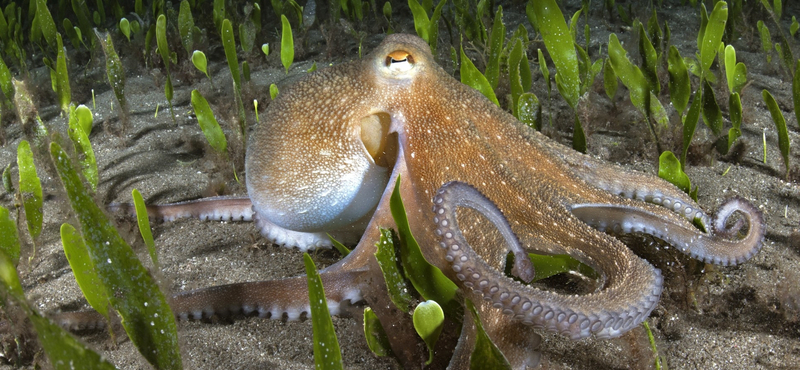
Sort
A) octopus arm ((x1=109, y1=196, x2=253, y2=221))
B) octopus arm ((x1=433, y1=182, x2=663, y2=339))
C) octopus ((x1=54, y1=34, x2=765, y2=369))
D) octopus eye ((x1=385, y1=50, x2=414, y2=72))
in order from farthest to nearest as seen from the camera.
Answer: octopus arm ((x1=109, y1=196, x2=253, y2=221)), octopus eye ((x1=385, y1=50, x2=414, y2=72)), octopus ((x1=54, y1=34, x2=765, y2=369)), octopus arm ((x1=433, y1=182, x2=663, y2=339))

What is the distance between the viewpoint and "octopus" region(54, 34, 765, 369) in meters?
1.67

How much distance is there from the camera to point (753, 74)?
462cm

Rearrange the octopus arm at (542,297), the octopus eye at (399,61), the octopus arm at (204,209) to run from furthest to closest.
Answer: the octopus arm at (204,209), the octopus eye at (399,61), the octopus arm at (542,297)

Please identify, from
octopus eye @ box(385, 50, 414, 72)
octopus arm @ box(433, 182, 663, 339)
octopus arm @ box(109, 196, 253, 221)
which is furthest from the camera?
octopus arm @ box(109, 196, 253, 221)

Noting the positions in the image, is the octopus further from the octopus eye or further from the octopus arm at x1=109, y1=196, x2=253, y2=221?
the octopus arm at x1=109, y1=196, x2=253, y2=221

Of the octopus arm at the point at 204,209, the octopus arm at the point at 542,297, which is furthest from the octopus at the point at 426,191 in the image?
the octopus arm at the point at 204,209

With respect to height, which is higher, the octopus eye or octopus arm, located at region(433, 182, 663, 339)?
the octopus eye

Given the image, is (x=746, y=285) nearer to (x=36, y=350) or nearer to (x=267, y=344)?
(x=267, y=344)

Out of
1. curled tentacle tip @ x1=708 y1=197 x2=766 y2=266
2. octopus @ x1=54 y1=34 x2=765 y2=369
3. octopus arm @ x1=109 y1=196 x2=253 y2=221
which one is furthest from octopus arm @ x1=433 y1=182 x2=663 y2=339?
octopus arm @ x1=109 y1=196 x2=253 y2=221

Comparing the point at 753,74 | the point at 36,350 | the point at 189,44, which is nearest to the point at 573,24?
the point at 753,74

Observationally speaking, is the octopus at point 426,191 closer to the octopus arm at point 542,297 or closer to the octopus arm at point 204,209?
the octopus arm at point 542,297

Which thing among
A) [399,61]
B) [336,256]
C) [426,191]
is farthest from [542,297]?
[336,256]

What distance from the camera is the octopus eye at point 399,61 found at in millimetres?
1837

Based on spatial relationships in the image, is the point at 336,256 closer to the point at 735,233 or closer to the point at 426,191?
the point at 426,191
